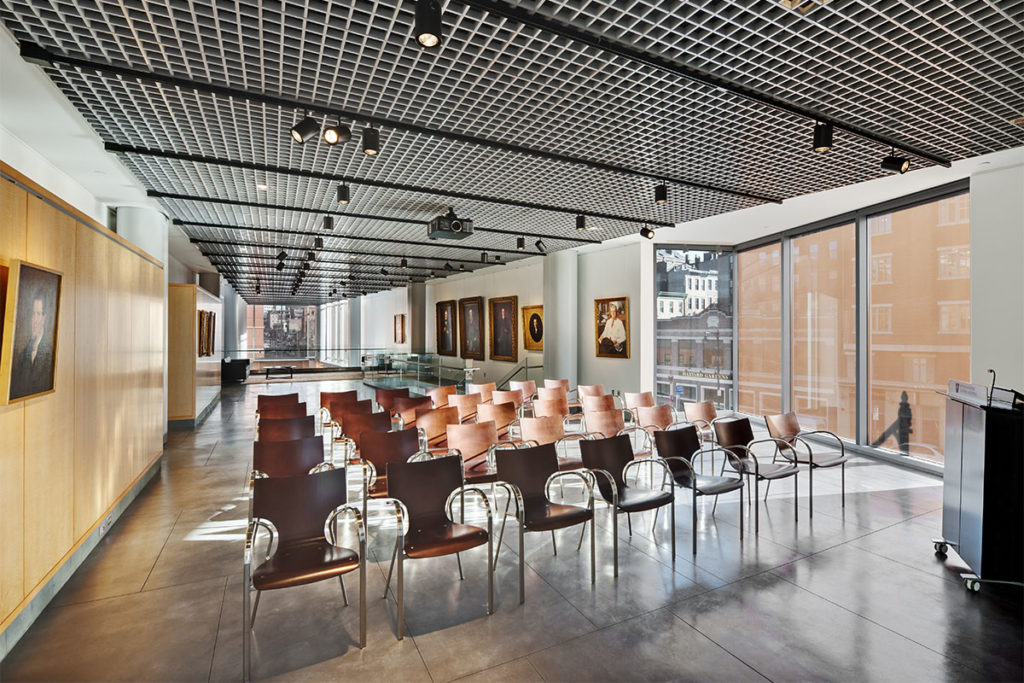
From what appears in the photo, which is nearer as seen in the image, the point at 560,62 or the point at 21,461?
the point at 21,461

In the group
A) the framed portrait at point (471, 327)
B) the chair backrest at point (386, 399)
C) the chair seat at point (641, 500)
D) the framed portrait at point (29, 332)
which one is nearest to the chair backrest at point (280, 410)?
the chair backrest at point (386, 399)

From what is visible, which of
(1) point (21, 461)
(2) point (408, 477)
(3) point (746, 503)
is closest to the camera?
(1) point (21, 461)

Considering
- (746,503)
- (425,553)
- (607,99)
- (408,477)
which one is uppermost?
(607,99)

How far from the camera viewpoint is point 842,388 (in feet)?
24.2

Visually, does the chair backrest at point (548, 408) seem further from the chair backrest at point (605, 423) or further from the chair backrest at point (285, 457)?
the chair backrest at point (285, 457)

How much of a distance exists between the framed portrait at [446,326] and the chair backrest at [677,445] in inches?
468

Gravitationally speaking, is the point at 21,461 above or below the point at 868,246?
below

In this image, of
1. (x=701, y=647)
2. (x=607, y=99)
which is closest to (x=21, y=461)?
(x=701, y=647)

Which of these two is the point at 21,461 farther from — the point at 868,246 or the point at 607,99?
the point at 868,246

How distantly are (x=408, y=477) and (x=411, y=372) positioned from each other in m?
Result: 10.7

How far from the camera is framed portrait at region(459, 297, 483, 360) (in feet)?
47.9

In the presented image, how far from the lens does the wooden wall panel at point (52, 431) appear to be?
2.85 metres

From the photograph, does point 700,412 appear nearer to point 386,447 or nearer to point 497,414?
point 497,414

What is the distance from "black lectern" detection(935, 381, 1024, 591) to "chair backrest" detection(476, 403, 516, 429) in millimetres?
3981
